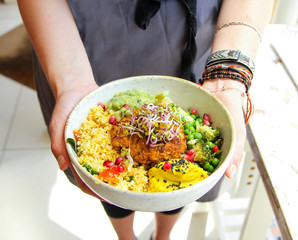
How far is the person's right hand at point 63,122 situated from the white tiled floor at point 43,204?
1.14 metres

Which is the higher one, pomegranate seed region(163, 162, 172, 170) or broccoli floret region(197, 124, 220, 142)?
pomegranate seed region(163, 162, 172, 170)

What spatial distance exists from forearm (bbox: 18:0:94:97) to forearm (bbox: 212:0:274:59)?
1.86 ft

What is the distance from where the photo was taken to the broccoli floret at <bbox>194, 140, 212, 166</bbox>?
33.8 inches

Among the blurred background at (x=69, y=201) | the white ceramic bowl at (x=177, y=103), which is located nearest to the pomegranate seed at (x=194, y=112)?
the white ceramic bowl at (x=177, y=103)

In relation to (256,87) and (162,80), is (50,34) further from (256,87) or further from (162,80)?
(256,87)

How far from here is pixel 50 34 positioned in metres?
1.13

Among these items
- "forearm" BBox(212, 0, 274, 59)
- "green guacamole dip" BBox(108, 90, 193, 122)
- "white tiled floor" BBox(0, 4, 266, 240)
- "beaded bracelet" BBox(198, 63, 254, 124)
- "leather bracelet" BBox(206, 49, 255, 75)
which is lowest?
"white tiled floor" BBox(0, 4, 266, 240)

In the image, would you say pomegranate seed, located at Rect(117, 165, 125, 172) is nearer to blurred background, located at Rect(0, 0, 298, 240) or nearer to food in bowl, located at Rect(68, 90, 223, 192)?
food in bowl, located at Rect(68, 90, 223, 192)

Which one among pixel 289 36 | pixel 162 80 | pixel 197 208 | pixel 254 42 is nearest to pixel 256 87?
pixel 254 42

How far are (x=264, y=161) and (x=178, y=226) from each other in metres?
1.02

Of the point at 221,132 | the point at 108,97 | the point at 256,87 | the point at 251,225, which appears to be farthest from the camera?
the point at 251,225

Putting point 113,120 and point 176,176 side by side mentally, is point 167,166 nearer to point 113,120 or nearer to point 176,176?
point 176,176

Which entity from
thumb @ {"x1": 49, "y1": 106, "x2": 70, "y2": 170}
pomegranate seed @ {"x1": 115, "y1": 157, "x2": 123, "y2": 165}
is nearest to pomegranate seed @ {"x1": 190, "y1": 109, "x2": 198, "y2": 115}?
pomegranate seed @ {"x1": 115, "y1": 157, "x2": 123, "y2": 165}

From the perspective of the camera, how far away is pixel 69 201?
83.4 inches
